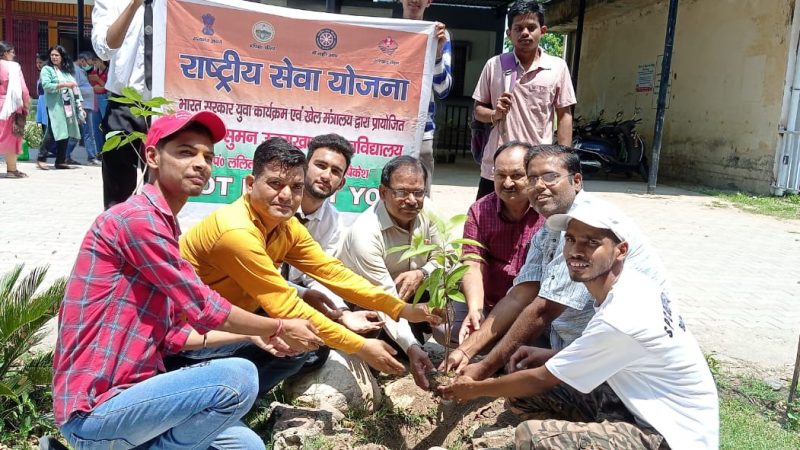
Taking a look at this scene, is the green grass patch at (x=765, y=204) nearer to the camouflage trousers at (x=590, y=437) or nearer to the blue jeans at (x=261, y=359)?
the camouflage trousers at (x=590, y=437)

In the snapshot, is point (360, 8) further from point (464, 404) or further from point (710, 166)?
point (464, 404)

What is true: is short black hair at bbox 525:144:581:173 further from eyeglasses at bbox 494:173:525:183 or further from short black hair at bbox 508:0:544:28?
short black hair at bbox 508:0:544:28

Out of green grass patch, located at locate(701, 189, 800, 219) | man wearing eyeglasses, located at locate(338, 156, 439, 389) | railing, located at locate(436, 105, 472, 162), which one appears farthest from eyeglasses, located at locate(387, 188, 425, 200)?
railing, located at locate(436, 105, 472, 162)

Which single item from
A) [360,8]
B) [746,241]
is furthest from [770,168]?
[360,8]

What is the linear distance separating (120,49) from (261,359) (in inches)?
98.9

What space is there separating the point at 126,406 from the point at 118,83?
2948 millimetres

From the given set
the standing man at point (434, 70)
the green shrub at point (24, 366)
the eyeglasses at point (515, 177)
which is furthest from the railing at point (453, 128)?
the green shrub at point (24, 366)

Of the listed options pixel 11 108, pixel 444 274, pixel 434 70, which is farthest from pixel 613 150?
pixel 444 274

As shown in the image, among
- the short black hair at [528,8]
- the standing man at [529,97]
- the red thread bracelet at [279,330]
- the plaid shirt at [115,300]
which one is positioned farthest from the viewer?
the standing man at [529,97]

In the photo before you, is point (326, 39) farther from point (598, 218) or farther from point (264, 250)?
point (598, 218)

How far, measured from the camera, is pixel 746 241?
26.3 ft

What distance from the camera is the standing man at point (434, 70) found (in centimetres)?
497

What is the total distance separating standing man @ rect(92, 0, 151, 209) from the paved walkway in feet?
4.65

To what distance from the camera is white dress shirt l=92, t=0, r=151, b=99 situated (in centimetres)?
426
